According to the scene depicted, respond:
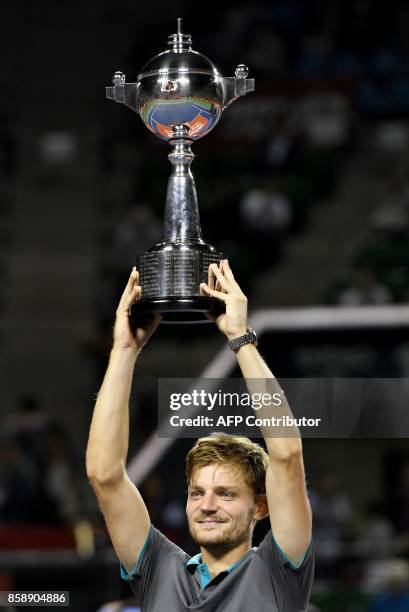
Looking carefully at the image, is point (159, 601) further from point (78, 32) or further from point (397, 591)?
point (78, 32)

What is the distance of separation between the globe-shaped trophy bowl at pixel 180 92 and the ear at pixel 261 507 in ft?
2.72

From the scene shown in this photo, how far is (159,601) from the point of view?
9.02 feet

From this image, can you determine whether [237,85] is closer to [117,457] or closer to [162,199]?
[117,457]

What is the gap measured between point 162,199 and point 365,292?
10.9 feet

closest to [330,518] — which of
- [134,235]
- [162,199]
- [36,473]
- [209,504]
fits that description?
[36,473]

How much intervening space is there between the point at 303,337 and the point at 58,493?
389 cm

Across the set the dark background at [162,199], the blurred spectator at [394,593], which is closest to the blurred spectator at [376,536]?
the dark background at [162,199]

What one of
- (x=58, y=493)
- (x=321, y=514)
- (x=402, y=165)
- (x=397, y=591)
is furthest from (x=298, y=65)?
(x=397, y=591)

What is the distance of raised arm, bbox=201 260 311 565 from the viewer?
2629 mm

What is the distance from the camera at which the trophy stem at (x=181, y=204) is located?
2.92m

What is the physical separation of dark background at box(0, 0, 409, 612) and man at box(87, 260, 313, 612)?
4.83 metres

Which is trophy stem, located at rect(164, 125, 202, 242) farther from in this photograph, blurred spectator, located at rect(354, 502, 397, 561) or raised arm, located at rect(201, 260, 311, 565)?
blurred spectator, located at rect(354, 502, 397, 561)

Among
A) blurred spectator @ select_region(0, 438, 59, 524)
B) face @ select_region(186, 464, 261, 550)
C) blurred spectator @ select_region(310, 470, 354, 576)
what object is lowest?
face @ select_region(186, 464, 261, 550)

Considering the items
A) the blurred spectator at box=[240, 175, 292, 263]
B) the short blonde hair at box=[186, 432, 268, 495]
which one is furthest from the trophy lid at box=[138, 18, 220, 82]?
the blurred spectator at box=[240, 175, 292, 263]
